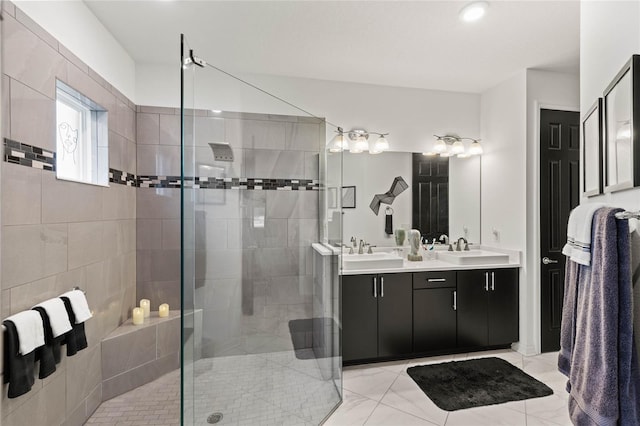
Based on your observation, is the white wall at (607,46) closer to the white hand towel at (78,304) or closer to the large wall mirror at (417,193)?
the large wall mirror at (417,193)

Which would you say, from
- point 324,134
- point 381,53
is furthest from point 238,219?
point 381,53

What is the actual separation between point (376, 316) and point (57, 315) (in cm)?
214

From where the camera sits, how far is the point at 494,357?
2912mm

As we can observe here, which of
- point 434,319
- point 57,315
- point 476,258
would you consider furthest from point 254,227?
point 476,258

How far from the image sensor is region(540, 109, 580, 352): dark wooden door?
9.86 feet

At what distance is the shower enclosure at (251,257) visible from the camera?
1578 millimetres

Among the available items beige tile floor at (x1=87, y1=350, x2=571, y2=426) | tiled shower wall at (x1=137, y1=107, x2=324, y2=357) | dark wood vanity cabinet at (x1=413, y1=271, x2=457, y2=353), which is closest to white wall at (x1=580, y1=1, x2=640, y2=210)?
tiled shower wall at (x1=137, y1=107, x2=324, y2=357)

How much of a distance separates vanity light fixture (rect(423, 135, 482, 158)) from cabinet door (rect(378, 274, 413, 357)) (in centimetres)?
140

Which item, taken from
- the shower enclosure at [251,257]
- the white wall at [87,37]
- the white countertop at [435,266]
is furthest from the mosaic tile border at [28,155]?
the white countertop at [435,266]

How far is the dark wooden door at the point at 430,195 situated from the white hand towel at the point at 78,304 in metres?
2.79

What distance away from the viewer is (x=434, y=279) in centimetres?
291

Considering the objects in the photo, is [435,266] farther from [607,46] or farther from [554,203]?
[607,46]

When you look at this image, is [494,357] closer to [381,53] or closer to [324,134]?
[324,134]

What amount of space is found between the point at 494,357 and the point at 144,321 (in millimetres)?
2990
